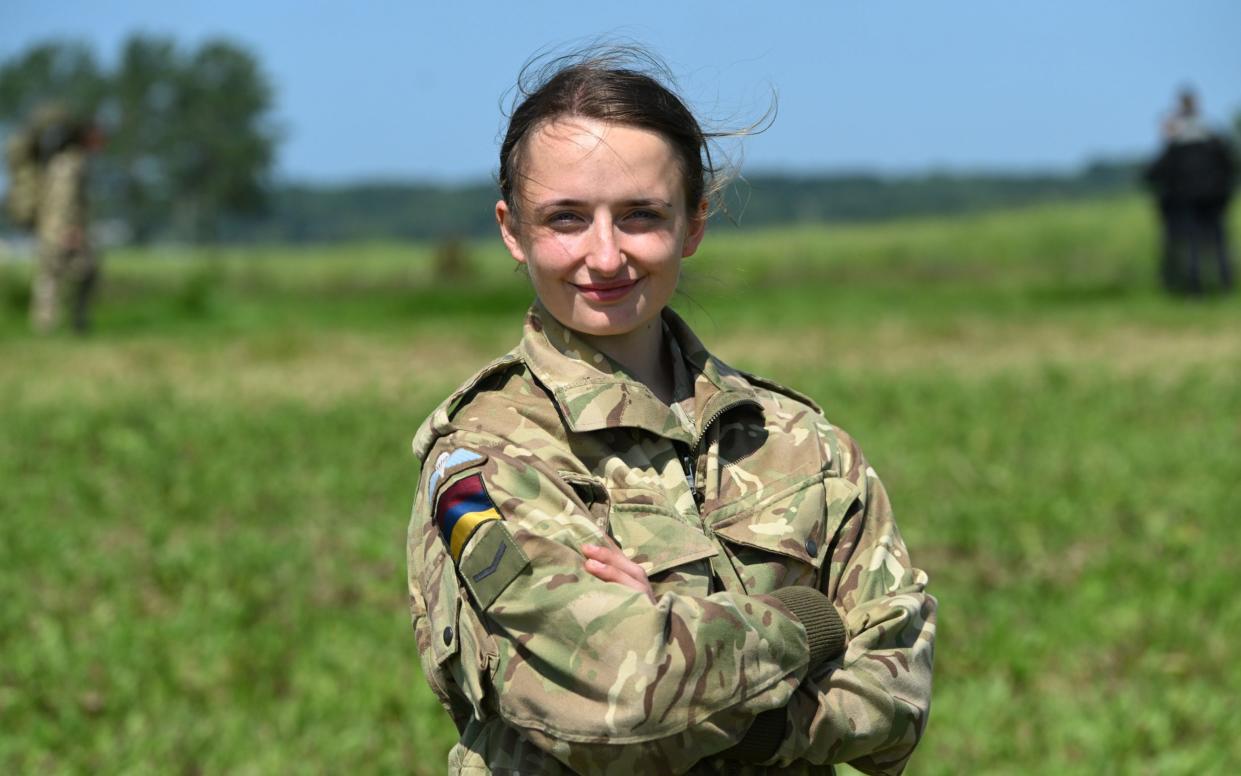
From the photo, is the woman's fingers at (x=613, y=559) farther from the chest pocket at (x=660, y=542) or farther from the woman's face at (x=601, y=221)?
the woman's face at (x=601, y=221)

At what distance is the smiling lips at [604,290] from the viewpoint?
200 cm

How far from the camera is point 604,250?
1956 mm

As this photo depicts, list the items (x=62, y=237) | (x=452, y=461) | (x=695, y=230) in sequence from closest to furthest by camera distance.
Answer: (x=452, y=461)
(x=695, y=230)
(x=62, y=237)

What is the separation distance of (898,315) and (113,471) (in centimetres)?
999

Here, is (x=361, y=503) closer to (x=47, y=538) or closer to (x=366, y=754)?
(x=47, y=538)

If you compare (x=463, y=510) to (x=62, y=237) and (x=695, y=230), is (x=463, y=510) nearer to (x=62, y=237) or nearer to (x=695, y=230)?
(x=695, y=230)

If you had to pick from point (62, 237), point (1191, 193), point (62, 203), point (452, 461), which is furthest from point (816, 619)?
point (1191, 193)

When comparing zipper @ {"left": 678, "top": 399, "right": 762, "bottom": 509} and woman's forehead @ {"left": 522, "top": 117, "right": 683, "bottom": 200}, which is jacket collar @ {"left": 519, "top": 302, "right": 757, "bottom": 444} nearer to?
zipper @ {"left": 678, "top": 399, "right": 762, "bottom": 509}

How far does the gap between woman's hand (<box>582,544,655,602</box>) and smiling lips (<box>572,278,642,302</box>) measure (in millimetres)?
326

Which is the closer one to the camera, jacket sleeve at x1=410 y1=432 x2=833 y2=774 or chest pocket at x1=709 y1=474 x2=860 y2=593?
jacket sleeve at x1=410 y1=432 x2=833 y2=774

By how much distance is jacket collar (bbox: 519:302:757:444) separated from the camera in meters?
1.95

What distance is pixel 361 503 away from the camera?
7.04 m

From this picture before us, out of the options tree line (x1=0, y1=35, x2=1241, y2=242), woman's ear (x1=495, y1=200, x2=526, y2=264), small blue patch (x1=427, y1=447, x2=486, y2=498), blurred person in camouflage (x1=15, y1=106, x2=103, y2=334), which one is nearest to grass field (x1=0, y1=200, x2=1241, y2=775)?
woman's ear (x1=495, y1=200, x2=526, y2=264)

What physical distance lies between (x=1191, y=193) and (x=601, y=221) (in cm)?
1661
